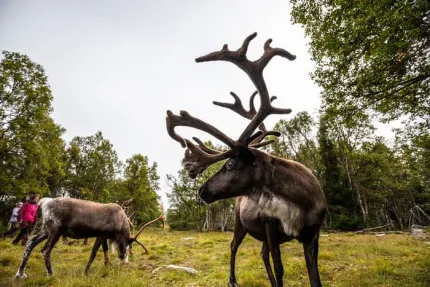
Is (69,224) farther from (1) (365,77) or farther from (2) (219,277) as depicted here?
(1) (365,77)

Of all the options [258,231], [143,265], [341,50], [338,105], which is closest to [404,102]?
[338,105]

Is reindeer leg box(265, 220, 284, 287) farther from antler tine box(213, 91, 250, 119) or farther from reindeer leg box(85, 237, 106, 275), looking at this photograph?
reindeer leg box(85, 237, 106, 275)

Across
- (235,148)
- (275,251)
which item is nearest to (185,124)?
(235,148)

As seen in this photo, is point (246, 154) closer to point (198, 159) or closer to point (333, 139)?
point (198, 159)

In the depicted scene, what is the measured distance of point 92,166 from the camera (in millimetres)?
37750

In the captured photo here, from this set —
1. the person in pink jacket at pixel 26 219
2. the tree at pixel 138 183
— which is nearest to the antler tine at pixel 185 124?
the person in pink jacket at pixel 26 219

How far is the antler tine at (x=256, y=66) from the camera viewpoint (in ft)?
14.9

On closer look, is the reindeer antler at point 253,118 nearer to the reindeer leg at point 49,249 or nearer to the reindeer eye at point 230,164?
the reindeer eye at point 230,164

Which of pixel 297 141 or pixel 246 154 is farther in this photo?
pixel 297 141

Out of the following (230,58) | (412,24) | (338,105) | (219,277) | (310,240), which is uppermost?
(412,24)

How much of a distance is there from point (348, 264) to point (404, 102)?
5.69 metres

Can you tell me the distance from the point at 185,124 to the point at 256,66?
1669 mm

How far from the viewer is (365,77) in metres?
7.42

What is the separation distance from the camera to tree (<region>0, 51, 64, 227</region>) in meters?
21.2
